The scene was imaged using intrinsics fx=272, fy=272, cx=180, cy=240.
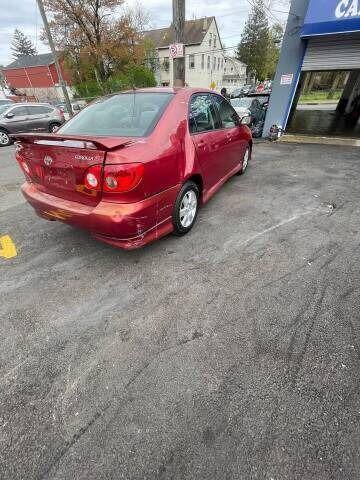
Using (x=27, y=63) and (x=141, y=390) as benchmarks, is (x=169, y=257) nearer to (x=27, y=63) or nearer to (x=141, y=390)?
(x=141, y=390)

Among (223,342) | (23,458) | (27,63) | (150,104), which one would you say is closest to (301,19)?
(150,104)

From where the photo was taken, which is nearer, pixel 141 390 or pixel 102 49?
pixel 141 390

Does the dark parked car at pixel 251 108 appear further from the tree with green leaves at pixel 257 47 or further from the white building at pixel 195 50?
the tree with green leaves at pixel 257 47

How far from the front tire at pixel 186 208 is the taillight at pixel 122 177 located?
73cm

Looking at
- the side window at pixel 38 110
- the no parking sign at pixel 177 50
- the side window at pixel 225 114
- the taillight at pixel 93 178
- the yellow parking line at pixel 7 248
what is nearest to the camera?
the taillight at pixel 93 178

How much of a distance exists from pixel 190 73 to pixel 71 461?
4531 centimetres

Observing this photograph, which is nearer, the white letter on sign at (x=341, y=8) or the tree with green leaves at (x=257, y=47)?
the white letter on sign at (x=341, y=8)

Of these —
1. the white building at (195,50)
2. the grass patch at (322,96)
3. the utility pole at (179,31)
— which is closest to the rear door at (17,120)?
the utility pole at (179,31)

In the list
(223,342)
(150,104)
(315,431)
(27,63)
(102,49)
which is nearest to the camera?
(315,431)

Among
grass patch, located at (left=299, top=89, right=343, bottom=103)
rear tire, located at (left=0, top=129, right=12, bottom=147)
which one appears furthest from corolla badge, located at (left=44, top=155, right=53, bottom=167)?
grass patch, located at (left=299, top=89, right=343, bottom=103)

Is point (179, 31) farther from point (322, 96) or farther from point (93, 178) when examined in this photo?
point (322, 96)

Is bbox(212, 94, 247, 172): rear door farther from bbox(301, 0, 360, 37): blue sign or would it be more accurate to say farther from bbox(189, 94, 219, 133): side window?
bbox(301, 0, 360, 37): blue sign

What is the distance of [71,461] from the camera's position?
1.47 metres

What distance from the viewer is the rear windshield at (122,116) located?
2.81 meters
